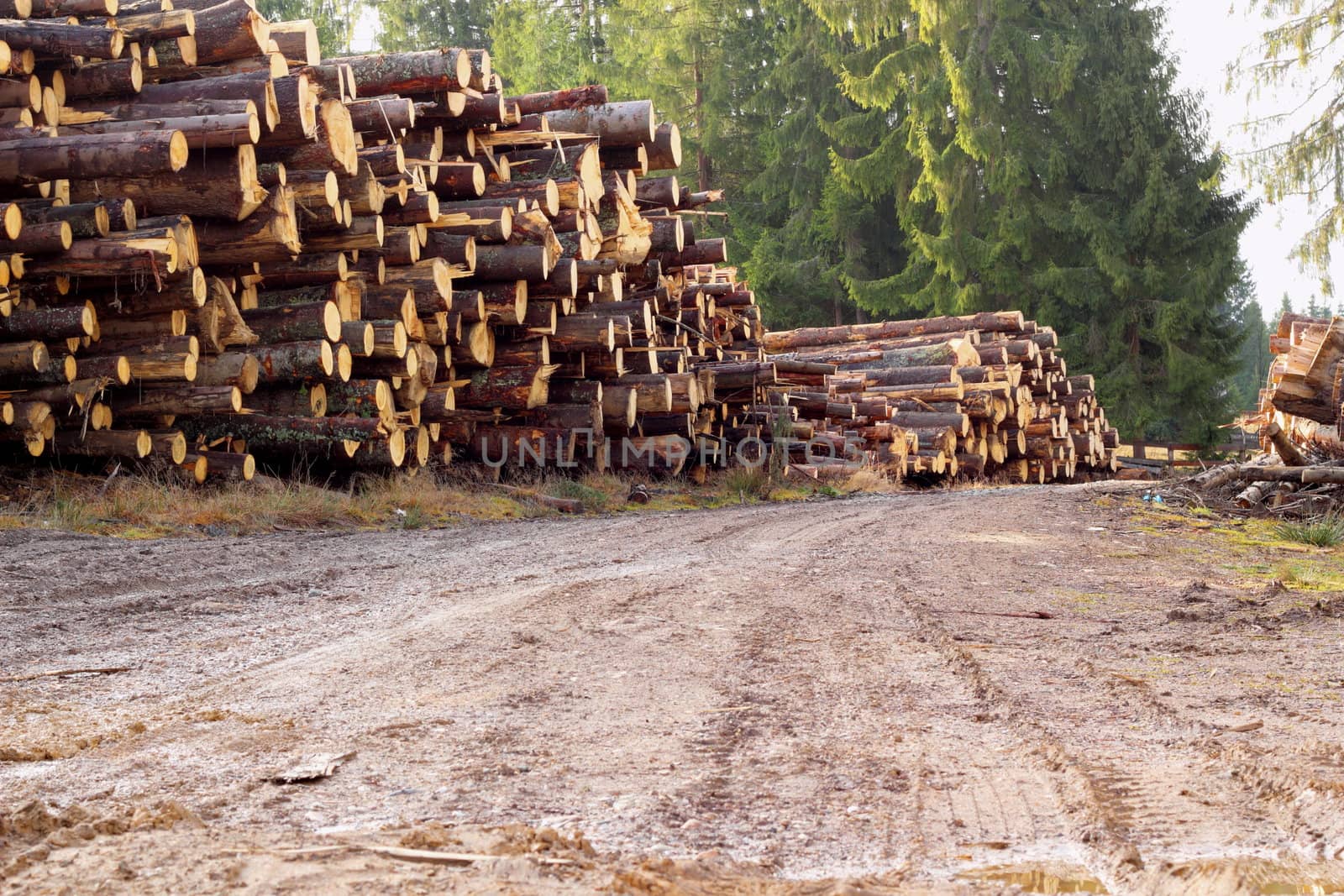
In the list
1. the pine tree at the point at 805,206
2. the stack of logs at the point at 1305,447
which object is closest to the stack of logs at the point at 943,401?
the stack of logs at the point at 1305,447

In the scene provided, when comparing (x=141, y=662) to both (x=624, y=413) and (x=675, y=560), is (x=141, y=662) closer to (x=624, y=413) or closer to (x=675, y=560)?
(x=675, y=560)

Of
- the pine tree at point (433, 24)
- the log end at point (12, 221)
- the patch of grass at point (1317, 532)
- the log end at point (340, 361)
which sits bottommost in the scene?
the patch of grass at point (1317, 532)

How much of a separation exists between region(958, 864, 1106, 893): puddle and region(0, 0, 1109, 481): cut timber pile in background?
8.47 m

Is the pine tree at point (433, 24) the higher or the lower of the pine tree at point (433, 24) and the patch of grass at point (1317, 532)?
the higher

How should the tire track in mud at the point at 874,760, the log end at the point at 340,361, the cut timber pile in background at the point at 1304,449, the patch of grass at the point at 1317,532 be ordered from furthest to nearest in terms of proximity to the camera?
the cut timber pile in background at the point at 1304,449
the log end at the point at 340,361
the patch of grass at the point at 1317,532
the tire track in mud at the point at 874,760

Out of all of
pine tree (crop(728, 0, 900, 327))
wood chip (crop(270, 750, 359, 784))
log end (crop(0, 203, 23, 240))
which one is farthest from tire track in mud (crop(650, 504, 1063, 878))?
pine tree (crop(728, 0, 900, 327))

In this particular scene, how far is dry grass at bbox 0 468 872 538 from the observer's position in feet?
29.0

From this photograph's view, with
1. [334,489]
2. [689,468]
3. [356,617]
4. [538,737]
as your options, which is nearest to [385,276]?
[334,489]

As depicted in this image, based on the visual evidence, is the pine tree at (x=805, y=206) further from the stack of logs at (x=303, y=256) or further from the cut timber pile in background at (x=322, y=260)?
the stack of logs at (x=303, y=256)

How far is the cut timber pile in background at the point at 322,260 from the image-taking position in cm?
959

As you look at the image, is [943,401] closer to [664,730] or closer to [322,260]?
[322,260]

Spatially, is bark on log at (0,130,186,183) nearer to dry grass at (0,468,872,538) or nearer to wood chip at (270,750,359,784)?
dry grass at (0,468,872,538)

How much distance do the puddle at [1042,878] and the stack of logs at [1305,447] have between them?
946 centimetres

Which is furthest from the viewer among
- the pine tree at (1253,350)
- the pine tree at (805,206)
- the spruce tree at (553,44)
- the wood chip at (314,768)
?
the pine tree at (1253,350)
